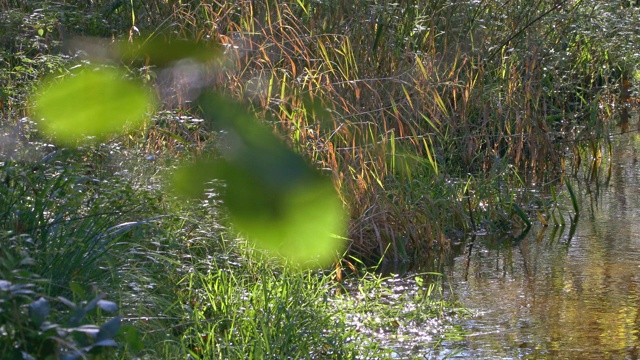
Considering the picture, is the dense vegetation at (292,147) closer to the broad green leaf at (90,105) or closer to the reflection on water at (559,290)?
the broad green leaf at (90,105)

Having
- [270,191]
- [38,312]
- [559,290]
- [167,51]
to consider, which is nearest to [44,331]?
[38,312]

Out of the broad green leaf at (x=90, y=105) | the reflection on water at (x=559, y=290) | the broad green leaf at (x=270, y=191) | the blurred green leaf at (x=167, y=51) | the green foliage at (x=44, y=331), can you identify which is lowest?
the reflection on water at (x=559, y=290)

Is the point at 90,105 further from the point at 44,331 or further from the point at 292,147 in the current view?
the point at 44,331

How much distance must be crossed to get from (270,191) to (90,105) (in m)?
0.99

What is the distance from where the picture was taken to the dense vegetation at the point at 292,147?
384cm

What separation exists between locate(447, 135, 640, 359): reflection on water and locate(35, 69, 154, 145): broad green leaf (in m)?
1.96

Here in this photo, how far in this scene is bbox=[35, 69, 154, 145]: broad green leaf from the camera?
15.9 ft

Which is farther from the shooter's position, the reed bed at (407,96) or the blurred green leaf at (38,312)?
the reed bed at (407,96)

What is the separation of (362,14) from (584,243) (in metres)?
2.09

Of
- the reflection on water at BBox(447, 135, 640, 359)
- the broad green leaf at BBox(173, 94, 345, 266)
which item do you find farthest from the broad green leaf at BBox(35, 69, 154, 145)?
the reflection on water at BBox(447, 135, 640, 359)

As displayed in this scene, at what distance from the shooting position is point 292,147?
18.3 feet

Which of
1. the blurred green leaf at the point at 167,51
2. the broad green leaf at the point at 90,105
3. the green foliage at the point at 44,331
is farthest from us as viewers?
the blurred green leaf at the point at 167,51

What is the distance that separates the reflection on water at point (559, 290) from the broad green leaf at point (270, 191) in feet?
2.68

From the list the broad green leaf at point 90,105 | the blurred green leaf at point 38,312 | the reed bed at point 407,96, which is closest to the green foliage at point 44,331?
the blurred green leaf at point 38,312
